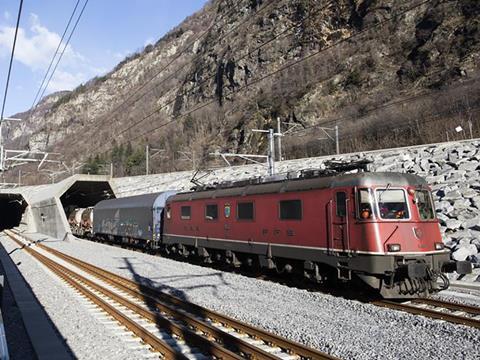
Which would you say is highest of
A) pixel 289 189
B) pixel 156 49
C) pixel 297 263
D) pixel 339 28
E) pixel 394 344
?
pixel 156 49

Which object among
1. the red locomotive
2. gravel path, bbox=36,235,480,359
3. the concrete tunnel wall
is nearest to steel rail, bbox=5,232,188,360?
gravel path, bbox=36,235,480,359

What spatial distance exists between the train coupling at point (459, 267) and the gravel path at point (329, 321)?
220 cm

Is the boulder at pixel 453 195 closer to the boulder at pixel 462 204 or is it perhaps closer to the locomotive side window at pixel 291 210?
the boulder at pixel 462 204

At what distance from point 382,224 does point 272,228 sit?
4116mm

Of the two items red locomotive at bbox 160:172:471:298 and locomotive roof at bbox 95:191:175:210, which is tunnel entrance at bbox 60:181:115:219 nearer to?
locomotive roof at bbox 95:191:175:210

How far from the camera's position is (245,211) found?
16.0 meters

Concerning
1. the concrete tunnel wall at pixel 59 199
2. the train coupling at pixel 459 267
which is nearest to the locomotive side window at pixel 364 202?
the train coupling at pixel 459 267

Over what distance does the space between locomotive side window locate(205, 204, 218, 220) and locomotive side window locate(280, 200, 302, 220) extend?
14.6 feet

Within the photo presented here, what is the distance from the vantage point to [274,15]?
82.2m

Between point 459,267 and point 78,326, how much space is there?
8957 millimetres

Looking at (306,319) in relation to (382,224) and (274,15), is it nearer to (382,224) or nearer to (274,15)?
(382,224)

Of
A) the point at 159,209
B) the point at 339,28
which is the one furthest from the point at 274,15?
the point at 159,209

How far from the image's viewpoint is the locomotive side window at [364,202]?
11.3 m

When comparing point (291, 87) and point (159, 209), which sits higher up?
point (291, 87)
